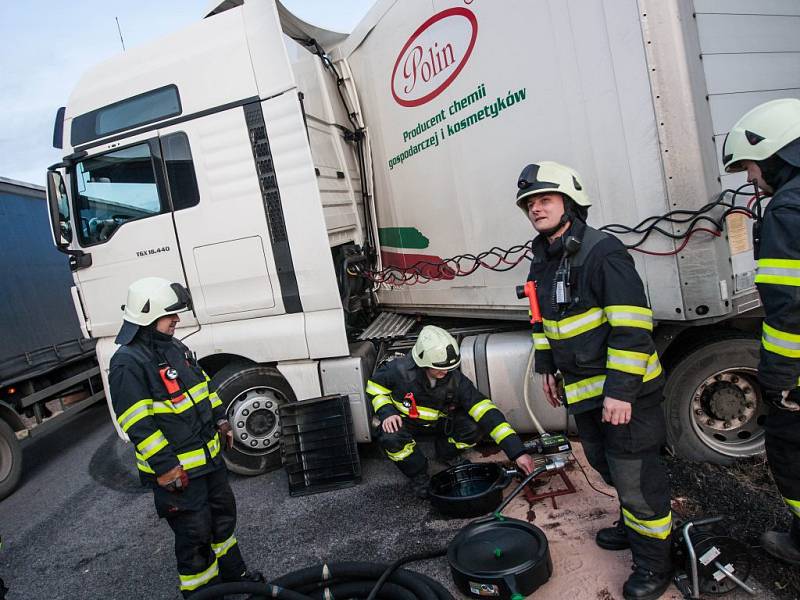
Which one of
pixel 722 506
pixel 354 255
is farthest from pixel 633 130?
pixel 354 255

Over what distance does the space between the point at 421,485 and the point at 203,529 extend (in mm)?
1461

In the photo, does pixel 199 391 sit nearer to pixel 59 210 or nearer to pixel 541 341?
pixel 541 341

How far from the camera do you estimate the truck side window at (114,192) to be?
4148 mm

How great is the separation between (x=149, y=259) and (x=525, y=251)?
9.19 ft

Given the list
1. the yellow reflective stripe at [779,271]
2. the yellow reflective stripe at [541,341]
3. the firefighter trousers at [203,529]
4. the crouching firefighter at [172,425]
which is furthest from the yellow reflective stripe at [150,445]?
the yellow reflective stripe at [779,271]

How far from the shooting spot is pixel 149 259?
164 inches

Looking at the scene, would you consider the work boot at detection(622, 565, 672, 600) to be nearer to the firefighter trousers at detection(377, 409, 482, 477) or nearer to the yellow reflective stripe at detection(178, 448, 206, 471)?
the firefighter trousers at detection(377, 409, 482, 477)

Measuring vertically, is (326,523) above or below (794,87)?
below

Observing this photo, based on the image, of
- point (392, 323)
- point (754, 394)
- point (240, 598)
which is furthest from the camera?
point (392, 323)

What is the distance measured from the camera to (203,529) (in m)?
2.68

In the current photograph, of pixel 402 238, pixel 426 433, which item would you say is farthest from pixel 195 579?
pixel 402 238

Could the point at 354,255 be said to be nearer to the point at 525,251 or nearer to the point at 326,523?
the point at 525,251

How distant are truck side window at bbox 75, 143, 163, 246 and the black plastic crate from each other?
188 centimetres

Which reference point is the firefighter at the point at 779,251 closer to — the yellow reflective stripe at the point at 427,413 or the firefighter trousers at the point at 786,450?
the firefighter trousers at the point at 786,450
